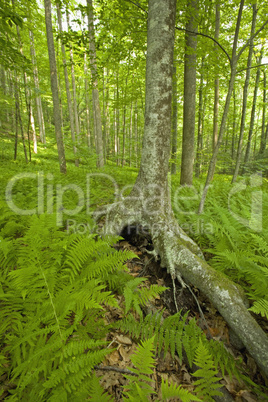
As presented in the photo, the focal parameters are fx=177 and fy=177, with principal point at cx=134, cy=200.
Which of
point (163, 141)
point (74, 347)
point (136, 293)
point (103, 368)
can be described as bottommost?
point (103, 368)

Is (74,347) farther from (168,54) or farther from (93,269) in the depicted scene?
(168,54)

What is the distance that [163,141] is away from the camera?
9.95 feet

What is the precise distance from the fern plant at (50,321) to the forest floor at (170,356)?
233mm

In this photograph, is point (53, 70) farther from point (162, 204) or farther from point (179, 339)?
point (179, 339)

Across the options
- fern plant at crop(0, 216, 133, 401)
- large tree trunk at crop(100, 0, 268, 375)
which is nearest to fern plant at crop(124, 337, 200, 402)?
fern plant at crop(0, 216, 133, 401)

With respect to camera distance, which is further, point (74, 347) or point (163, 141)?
point (163, 141)

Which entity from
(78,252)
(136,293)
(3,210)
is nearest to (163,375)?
(136,293)

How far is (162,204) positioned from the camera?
3152 mm

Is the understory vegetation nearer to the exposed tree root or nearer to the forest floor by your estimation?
the forest floor

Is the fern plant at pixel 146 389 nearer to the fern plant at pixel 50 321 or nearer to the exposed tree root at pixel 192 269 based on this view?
the fern plant at pixel 50 321

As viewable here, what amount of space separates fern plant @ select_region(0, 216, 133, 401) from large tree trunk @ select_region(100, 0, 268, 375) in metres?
0.82

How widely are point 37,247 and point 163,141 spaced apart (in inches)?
97.1

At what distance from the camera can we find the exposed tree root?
76.6 inches

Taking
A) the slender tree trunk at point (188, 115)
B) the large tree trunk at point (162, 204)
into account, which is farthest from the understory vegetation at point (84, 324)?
the slender tree trunk at point (188, 115)
